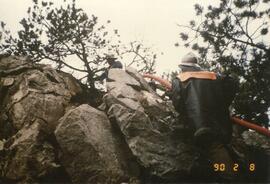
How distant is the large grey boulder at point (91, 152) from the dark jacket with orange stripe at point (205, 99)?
149 centimetres

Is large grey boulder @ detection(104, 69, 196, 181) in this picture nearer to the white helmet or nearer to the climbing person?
the climbing person

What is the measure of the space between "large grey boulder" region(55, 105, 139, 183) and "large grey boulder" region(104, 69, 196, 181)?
0.30 metres

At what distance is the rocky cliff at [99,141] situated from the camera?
6930 millimetres

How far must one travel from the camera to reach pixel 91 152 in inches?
275

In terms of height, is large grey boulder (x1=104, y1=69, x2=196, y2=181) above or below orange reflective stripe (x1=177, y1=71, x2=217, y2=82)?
below

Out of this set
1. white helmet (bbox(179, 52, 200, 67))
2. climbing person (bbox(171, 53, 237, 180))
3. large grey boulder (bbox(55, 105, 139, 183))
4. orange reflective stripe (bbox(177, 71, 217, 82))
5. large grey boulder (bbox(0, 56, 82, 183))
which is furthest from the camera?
white helmet (bbox(179, 52, 200, 67))

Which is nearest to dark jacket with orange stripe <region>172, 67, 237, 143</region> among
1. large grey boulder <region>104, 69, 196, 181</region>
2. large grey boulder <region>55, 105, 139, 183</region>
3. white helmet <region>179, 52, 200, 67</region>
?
white helmet <region>179, 52, 200, 67</region>

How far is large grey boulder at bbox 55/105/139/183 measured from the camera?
6.84 m

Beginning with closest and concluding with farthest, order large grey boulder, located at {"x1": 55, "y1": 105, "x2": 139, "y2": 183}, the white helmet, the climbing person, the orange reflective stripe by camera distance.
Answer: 1. the climbing person
2. large grey boulder, located at {"x1": 55, "y1": 105, "x2": 139, "y2": 183}
3. the orange reflective stripe
4. the white helmet

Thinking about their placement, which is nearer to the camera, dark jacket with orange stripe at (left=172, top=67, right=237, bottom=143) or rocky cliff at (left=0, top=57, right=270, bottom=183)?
dark jacket with orange stripe at (left=172, top=67, right=237, bottom=143)

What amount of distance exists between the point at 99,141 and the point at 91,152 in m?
0.34

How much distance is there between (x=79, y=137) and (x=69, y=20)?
796cm

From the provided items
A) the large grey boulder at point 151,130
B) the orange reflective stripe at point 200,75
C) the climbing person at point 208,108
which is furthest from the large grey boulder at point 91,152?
the orange reflective stripe at point 200,75

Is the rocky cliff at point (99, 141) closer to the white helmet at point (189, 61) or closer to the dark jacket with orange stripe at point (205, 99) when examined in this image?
the dark jacket with orange stripe at point (205, 99)
